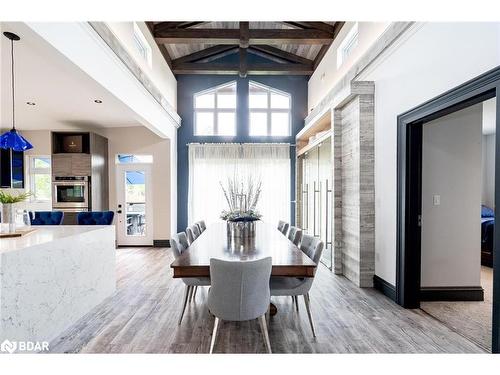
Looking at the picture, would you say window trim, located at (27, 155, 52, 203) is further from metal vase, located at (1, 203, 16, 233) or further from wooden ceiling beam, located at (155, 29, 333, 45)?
metal vase, located at (1, 203, 16, 233)

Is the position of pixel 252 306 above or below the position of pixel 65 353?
above

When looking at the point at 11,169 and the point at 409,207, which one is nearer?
the point at 409,207

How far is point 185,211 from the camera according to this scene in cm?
677

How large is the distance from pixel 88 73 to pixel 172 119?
352cm

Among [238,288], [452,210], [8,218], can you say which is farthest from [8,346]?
[452,210]

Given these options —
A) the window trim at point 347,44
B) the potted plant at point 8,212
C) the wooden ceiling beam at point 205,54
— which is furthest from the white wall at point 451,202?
the wooden ceiling beam at point 205,54

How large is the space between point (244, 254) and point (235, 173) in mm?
4424

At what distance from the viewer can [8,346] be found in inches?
73.3

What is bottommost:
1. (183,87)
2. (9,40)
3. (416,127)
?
(416,127)

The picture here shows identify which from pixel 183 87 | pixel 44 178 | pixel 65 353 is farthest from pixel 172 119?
pixel 65 353

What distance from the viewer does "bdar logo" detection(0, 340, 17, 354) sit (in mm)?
1824

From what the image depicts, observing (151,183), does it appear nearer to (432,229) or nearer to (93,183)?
(93,183)

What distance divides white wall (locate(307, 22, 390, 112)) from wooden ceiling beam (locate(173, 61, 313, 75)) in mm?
419

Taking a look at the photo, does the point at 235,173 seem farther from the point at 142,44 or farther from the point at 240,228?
the point at 240,228
